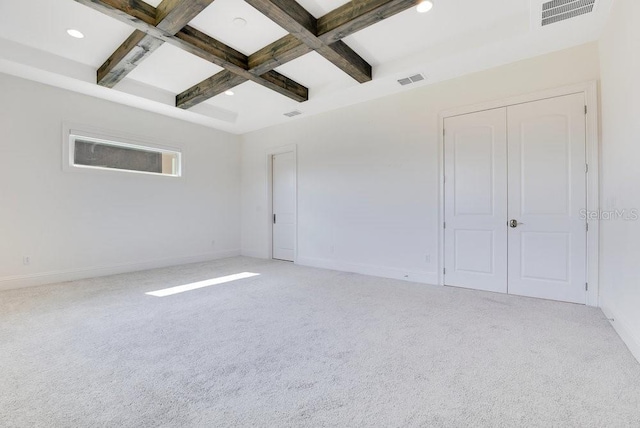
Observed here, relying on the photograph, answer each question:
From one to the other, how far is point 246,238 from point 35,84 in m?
4.27

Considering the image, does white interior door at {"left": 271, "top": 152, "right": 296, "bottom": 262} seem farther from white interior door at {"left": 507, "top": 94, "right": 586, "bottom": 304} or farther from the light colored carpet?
white interior door at {"left": 507, "top": 94, "right": 586, "bottom": 304}

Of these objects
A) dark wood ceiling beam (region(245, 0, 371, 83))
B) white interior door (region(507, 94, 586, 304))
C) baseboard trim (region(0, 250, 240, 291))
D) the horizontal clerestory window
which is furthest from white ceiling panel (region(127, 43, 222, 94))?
white interior door (region(507, 94, 586, 304))

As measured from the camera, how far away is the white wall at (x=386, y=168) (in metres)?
3.54

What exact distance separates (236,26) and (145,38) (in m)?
0.97

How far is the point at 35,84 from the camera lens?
4043 mm

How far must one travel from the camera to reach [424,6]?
270 cm

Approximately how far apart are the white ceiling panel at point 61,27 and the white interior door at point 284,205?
3.25m

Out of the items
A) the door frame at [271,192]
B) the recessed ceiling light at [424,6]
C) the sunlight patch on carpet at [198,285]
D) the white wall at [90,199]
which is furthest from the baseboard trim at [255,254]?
the recessed ceiling light at [424,6]

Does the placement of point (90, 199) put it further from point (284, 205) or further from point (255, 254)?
point (284, 205)

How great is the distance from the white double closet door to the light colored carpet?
37 cm

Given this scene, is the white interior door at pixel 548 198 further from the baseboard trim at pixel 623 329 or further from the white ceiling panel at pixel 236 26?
the white ceiling panel at pixel 236 26

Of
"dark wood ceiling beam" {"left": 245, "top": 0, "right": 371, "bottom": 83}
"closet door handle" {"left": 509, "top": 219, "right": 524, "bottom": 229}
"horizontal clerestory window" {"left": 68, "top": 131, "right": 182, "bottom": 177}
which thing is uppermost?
"dark wood ceiling beam" {"left": 245, "top": 0, "right": 371, "bottom": 83}

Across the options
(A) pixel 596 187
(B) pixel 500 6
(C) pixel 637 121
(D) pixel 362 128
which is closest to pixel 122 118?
(D) pixel 362 128

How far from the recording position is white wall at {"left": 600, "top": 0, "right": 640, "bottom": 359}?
6.90 ft
